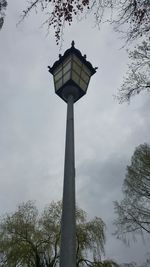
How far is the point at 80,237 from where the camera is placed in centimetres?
1809

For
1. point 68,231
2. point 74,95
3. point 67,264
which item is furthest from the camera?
point 74,95

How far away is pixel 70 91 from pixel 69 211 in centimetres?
264

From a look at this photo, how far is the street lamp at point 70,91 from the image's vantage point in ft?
13.8

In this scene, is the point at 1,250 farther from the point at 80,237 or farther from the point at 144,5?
the point at 144,5

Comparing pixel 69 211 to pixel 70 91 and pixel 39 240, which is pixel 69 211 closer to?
pixel 70 91

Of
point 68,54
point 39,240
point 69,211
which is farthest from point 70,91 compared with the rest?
point 39,240

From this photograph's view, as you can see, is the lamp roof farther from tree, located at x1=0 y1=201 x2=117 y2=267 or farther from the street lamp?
tree, located at x1=0 y1=201 x2=117 y2=267

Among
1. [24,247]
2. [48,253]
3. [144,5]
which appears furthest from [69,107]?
[48,253]

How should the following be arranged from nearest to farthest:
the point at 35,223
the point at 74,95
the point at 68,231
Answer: the point at 68,231 → the point at 74,95 → the point at 35,223

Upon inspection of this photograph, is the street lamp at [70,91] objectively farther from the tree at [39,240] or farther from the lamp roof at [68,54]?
the tree at [39,240]

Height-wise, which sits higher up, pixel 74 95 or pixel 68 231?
pixel 74 95

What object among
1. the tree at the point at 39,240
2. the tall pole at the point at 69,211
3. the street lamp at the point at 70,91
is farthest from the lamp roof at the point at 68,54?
the tree at the point at 39,240

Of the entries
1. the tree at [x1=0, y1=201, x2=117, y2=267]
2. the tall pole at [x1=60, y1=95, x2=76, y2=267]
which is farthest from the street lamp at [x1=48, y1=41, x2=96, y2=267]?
the tree at [x1=0, y1=201, x2=117, y2=267]

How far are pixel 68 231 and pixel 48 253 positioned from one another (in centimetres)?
1512
